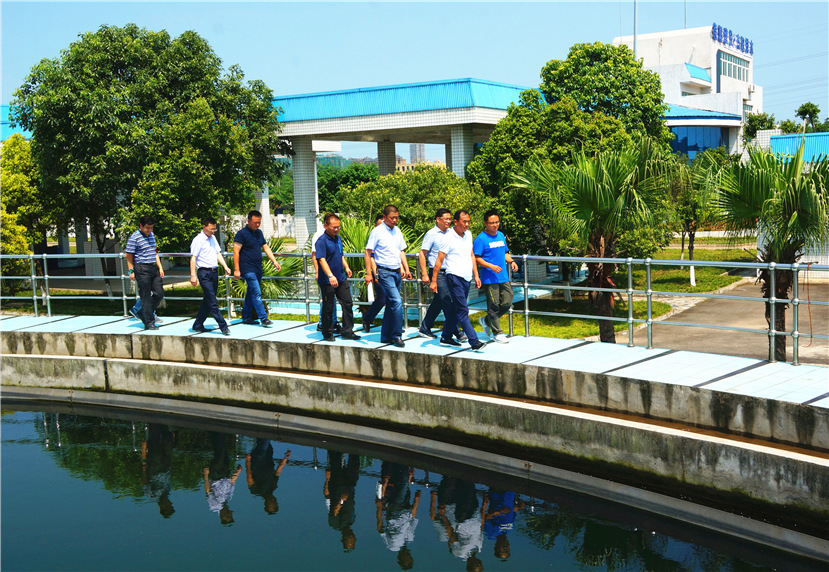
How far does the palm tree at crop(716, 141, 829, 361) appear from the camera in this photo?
9102 millimetres

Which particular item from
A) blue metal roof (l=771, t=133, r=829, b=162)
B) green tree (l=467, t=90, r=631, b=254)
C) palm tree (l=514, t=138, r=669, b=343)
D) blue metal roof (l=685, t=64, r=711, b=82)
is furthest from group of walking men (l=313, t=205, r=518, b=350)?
blue metal roof (l=685, t=64, r=711, b=82)

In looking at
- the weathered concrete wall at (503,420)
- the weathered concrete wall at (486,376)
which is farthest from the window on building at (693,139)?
the weathered concrete wall at (503,420)

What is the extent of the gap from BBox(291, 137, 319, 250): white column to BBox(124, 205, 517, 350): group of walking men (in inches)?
631

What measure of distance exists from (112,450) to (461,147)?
55.0 ft

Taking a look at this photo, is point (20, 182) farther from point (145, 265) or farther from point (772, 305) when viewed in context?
point (772, 305)

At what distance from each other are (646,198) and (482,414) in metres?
5.73

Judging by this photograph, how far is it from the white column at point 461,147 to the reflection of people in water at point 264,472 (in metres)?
15.7

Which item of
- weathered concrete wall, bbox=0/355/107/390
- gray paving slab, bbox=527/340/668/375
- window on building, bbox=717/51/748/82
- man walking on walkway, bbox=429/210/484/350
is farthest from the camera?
window on building, bbox=717/51/748/82

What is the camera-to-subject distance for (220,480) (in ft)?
29.4

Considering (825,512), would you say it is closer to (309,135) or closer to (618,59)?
(618,59)

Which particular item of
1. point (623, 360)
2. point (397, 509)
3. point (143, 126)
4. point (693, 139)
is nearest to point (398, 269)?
point (623, 360)

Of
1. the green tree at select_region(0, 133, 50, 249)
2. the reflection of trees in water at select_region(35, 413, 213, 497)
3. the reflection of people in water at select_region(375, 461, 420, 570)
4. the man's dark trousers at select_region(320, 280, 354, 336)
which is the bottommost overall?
the reflection of people in water at select_region(375, 461, 420, 570)

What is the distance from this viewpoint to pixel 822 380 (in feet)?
23.9

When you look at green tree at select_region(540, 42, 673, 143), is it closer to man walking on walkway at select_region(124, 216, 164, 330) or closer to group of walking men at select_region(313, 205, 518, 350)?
group of walking men at select_region(313, 205, 518, 350)
